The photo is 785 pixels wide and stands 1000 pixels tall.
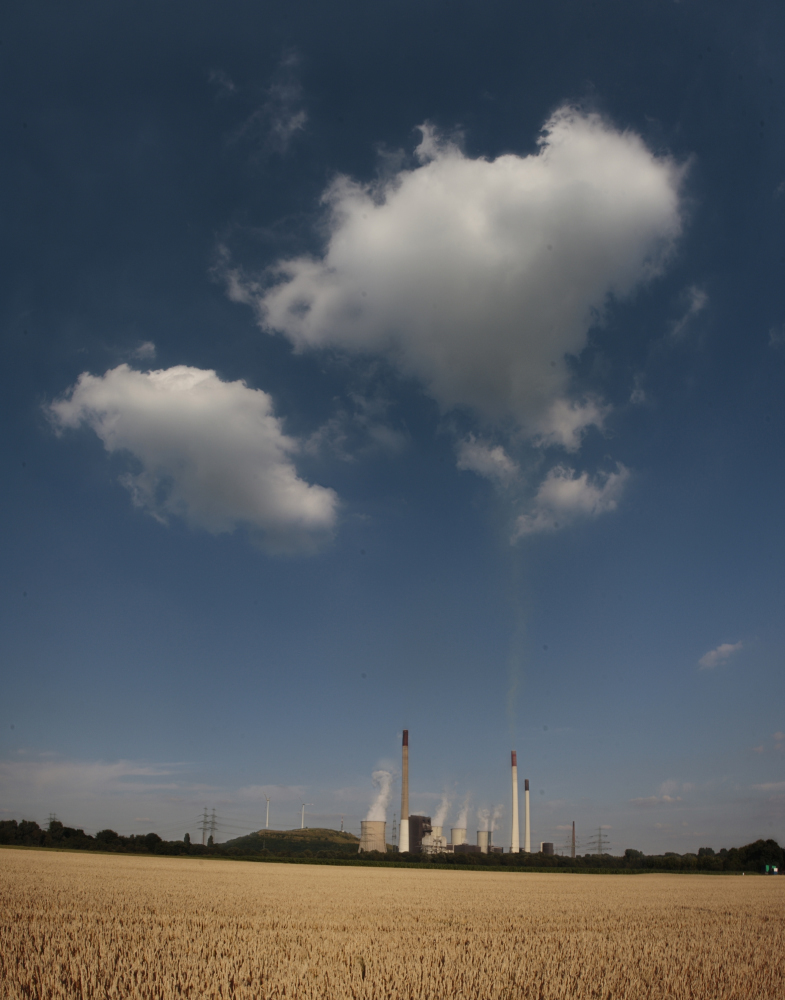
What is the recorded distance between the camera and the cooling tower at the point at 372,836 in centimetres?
14850

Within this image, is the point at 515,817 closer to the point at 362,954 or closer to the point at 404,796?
the point at 404,796

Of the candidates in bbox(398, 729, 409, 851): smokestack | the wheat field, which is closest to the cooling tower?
bbox(398, 729, 409, 851): smokestack

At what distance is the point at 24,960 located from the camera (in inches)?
380

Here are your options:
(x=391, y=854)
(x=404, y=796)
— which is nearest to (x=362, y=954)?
(x=391, y=854)

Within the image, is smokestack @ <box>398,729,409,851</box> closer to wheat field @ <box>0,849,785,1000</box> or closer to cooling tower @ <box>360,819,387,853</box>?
cooling tower @ <box>360,819,387,853</box>

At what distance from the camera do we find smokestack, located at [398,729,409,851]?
138 meters

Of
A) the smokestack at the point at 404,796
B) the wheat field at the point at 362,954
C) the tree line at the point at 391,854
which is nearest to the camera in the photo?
the wheat field at the point at 362,954

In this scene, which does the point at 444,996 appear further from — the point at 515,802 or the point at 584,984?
the point at 515,802

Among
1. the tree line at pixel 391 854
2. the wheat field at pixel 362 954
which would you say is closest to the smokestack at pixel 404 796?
the tree line at pixel 391 854

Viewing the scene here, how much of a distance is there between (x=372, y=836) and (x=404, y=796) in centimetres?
1612

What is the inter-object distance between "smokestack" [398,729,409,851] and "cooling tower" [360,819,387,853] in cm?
1209

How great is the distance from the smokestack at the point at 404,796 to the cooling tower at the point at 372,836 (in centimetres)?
1209

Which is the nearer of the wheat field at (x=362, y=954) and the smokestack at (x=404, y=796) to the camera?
the wheat field at (x=362, y=954)

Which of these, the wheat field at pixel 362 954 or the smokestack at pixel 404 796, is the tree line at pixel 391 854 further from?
the wheat field at pixel 362 954
